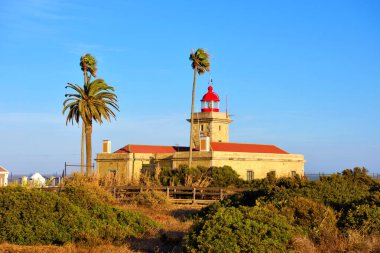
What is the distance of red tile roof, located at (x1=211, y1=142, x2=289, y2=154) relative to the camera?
155 ft

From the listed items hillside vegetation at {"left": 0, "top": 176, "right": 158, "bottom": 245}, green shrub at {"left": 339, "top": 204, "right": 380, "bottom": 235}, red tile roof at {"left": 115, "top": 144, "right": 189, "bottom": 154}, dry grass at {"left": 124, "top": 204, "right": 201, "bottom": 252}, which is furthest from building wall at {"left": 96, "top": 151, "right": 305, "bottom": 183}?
green shrub at {"left": 339, "top": 204, "right": 380, "bottom": 235}

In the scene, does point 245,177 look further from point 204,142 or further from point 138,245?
point 138,245

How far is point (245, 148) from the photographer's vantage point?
49062mm

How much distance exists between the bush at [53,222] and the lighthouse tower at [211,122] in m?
37.5

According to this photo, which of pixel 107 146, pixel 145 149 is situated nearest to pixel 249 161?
pixel 145 149

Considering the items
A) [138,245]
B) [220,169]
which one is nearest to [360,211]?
[138,245]

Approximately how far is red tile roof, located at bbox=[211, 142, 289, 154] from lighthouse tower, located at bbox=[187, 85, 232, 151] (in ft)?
13.8

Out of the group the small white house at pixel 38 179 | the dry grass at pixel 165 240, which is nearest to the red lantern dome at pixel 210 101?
the small white house at pixel 38 179

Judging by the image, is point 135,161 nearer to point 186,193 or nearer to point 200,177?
point 200,177

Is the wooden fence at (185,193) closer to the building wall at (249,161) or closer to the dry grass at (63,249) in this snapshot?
the building wall at (249,161)

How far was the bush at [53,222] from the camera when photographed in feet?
45.6

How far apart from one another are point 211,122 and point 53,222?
128 feet

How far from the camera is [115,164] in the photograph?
1965 inches

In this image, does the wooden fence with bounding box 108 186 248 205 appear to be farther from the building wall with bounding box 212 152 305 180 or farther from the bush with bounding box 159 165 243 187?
the building wall with bounding box 212 152 305 180
